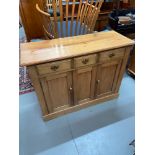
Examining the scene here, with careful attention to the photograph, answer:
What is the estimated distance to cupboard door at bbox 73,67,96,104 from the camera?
1.40 meters

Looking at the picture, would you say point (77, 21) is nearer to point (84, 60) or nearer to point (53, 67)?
point (84, 60)

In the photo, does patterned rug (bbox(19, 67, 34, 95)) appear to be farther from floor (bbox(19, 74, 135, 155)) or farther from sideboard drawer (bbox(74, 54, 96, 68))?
sideboard drawer (bbox(74, 54, 96, 68))


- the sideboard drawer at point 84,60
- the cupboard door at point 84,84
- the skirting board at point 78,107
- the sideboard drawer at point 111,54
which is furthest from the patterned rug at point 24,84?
the sideboard drawer at point 111,54

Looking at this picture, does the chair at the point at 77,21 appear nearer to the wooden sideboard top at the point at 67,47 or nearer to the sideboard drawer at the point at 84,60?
the wooden sideboard top at the point at 67,47

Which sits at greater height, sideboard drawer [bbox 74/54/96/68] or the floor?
sideboard drawer [bbox 74/54/96/68]

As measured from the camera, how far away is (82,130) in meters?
1.52

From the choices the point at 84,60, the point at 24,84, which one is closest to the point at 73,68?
the point at 84,60

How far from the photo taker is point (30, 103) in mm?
1808

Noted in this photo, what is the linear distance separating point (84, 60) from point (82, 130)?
78cm

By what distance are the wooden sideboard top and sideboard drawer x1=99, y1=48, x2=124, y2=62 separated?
0.21 ft

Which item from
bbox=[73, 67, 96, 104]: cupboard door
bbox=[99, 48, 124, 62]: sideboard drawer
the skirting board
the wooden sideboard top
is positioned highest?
the wooden sideboard top

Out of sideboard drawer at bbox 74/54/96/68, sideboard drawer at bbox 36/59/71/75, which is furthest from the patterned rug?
sideboard drawer at bbox 74/54/96/68
